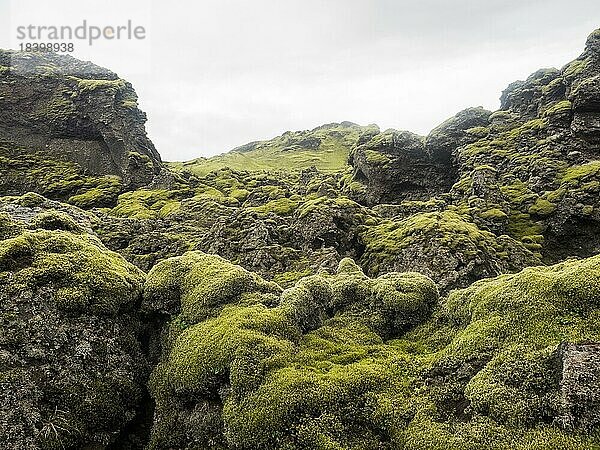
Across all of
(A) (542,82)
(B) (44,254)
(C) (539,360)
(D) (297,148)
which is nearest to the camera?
(C) (539,360)

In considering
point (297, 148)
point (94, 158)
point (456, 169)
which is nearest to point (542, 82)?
point (456, 169)

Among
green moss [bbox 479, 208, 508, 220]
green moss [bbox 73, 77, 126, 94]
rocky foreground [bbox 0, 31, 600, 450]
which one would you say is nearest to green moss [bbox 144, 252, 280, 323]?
rocky foreground [bbox 0, 31, 600, 450]

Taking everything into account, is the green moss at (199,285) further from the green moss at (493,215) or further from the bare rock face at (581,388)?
the green moss at (493,215)

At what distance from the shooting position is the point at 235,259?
27.2 metres

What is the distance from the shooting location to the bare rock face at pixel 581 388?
7980mm

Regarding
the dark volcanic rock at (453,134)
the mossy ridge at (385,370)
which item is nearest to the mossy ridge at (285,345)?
the mossy ridge at (385,370)

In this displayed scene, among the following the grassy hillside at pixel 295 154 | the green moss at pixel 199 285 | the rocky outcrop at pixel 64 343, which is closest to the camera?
the rocky outcrop at pixel 64 343

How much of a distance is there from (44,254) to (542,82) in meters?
74.4

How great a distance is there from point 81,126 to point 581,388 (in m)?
75.3

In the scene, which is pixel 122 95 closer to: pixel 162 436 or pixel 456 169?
pixel 456 169

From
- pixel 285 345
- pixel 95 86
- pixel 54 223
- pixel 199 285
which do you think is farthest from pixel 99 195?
pixel 285 345

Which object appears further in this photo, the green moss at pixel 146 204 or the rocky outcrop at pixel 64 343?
the green moss at pixel 146 204

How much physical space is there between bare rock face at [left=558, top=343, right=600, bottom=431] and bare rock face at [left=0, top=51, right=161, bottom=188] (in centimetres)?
6563

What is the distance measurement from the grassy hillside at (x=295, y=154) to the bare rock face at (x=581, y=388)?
103m
